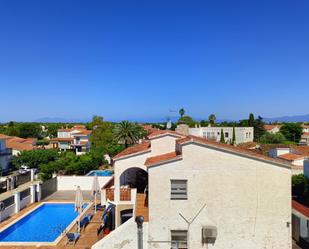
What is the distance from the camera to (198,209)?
13.5 metres

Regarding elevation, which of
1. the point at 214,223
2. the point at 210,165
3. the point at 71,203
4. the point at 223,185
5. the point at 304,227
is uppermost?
the point at 210,165

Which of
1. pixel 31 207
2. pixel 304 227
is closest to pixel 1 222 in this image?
pixel 31 207

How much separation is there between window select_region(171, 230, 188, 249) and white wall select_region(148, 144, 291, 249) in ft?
0.80

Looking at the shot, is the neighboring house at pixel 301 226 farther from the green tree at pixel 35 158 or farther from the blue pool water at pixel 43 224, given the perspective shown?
the green tree at pixel 35 158

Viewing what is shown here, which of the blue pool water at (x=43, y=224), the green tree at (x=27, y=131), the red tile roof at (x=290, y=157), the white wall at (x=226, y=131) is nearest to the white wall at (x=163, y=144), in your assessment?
the blue pool water at (x=43, y=224)

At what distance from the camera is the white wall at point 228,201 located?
43.9 ft

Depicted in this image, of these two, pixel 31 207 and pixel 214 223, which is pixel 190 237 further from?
pixel 31 207

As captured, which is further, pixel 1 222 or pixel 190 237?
pixel 1 222

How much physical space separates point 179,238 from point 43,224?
17.1 metres

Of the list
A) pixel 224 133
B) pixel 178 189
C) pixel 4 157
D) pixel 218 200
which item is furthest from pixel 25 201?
pixel 224 133

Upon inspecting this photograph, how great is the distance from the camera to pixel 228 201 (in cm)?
1347

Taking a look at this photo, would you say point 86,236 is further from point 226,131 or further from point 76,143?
point 226,131

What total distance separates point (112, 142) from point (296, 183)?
4808 cm

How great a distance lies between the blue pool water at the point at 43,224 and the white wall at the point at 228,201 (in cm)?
1215
